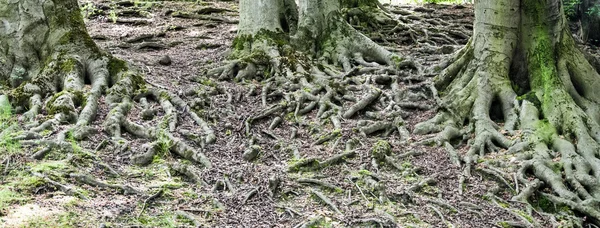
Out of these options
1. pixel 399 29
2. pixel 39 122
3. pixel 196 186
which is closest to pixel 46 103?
pixel 39 122

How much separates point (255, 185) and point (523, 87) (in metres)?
4.47

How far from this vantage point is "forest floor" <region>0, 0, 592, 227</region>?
14.0ft

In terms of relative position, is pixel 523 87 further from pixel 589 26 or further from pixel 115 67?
pixel 589 26

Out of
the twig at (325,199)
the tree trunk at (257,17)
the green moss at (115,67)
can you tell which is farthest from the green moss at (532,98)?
the green moss at (115,67)

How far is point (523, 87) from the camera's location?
7512 mm

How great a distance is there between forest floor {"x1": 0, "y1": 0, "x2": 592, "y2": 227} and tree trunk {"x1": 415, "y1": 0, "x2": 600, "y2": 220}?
1.51 feet

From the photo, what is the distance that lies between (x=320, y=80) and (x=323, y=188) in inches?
136

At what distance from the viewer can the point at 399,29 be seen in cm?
1226

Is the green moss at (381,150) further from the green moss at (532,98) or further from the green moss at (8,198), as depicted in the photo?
the green moss at (8,198)

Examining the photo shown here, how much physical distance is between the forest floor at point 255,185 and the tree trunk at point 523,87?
460 millimetres

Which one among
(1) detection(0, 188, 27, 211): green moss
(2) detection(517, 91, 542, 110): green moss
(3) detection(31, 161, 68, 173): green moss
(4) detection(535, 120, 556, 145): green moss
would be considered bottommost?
(4) detection(535, 120, 556, 145): green moss

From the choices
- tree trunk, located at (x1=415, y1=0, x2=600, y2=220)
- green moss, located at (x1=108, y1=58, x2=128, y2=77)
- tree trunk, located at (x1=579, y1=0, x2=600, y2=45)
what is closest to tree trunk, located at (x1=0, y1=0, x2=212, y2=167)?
green moss, located at (x1=108, y1=58, x2=128, y2=77)

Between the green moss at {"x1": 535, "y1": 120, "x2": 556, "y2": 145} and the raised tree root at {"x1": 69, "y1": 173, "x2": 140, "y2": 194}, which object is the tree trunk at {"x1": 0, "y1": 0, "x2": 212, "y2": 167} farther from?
the green moss at {"x1": 535, "y1": 120, "x2": 556, "y2": 145}

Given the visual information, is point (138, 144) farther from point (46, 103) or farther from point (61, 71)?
point (61, 71)
